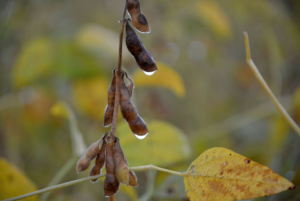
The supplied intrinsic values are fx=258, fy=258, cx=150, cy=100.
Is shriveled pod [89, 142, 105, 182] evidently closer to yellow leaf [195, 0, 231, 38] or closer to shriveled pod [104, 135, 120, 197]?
shriveled pod [104, 135, 120, 197]

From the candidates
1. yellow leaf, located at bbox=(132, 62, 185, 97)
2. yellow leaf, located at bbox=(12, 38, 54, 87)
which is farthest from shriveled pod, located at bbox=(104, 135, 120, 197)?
yellow leaf, located at bbox=(12, 38, 54, 87)

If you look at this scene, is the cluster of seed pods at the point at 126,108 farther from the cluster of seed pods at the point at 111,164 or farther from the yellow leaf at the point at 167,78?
the yellow leaf at the point at 167,78

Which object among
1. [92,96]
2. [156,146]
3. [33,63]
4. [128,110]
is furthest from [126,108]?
[33,63]

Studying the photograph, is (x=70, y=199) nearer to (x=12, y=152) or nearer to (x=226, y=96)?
(x=12, y=152)

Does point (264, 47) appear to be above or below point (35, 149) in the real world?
above

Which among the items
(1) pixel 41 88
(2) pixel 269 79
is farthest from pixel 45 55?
(2) pixel 269 79

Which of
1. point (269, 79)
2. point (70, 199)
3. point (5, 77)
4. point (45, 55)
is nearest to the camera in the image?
point (70, 199)

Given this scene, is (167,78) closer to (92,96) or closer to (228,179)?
(92,96)
